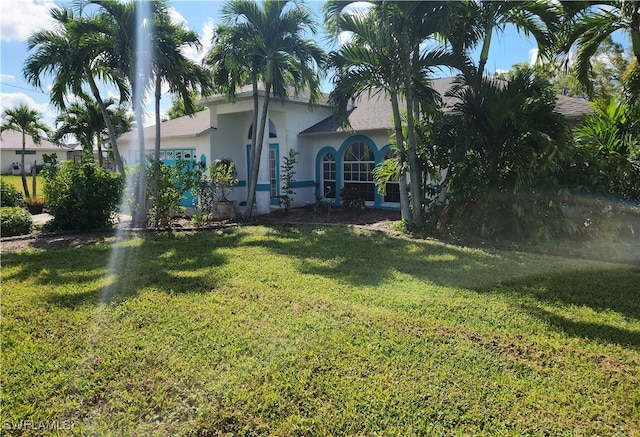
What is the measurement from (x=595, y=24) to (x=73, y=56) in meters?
12.2

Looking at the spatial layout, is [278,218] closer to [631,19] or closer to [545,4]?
[545,4]

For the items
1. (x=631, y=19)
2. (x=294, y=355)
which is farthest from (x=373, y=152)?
(x=294, y=355)

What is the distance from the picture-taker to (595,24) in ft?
30.0

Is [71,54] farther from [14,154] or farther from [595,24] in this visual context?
[14,154]

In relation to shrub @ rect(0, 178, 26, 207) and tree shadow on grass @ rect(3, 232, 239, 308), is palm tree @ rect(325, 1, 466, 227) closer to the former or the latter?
tree shadow on grass @ rect(3, 232, 239, 308)

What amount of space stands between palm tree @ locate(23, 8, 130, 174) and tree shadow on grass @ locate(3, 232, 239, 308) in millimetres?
4292

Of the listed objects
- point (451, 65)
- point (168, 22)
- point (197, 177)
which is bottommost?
point (197, 177)

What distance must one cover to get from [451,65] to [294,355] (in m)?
8.26

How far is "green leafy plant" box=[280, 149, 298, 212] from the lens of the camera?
14.9 metres

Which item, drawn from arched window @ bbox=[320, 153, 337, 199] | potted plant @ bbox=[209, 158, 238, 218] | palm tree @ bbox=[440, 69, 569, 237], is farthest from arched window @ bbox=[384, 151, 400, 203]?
potted plant @ bbox=[209, 158, 238, 218]

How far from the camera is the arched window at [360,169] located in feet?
50.4

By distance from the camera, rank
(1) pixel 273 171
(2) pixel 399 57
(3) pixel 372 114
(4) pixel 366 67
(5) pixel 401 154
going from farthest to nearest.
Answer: (1) pixel 273 171
(3) pixel 372 114
(5) pixel 401 154
(4) pixel 366 67
(2) pixel 399 57

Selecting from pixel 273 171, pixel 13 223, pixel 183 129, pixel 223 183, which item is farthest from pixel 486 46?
pixel 183 129

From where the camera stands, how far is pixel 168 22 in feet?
37.7
